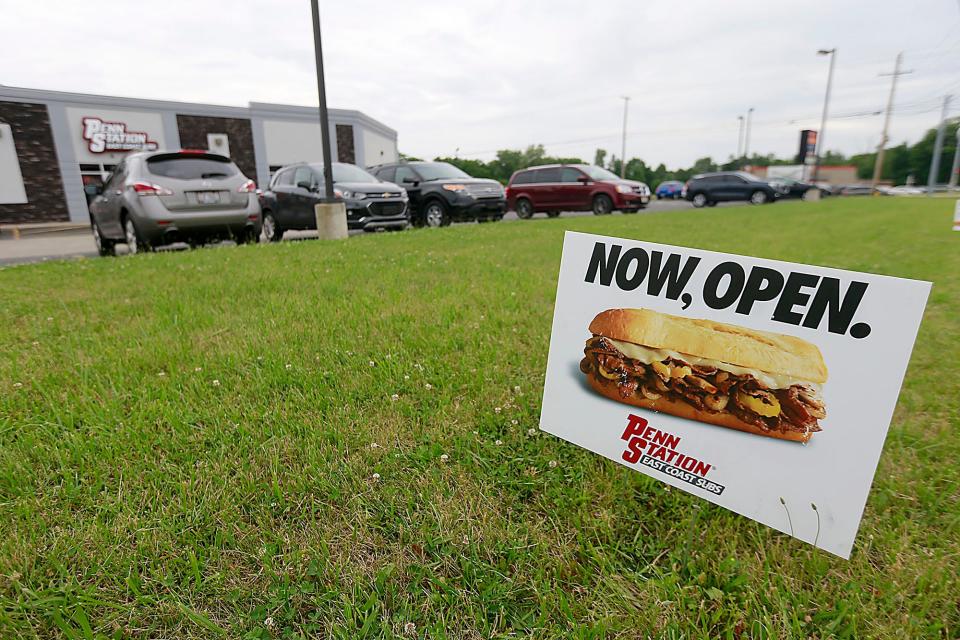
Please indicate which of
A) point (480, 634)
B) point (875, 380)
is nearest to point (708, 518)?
point (875, 380)

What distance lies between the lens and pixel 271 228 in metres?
10.9

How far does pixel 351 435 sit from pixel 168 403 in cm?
104

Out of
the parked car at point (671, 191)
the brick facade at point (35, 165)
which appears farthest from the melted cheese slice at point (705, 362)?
the parked car at point (671, 191)

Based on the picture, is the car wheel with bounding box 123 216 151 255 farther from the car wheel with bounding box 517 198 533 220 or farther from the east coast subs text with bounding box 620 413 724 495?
the car wheel with bounding box 517 198 533 220

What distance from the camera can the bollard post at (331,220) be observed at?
360 inches

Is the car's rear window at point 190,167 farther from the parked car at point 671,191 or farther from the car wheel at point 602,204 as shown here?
the parked car at point 671,191

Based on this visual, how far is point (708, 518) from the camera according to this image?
1.80m

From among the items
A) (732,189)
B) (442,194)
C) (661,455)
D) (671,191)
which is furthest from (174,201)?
(671,191)

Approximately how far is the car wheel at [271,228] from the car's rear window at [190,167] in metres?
2.80

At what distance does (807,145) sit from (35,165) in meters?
44.0

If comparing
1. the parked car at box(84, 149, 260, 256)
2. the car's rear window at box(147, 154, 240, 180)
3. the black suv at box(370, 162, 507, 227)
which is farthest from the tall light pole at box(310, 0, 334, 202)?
the black suv at box(370, 162, 507, 227)

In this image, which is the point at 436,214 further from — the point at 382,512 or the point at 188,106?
the point at 188,106

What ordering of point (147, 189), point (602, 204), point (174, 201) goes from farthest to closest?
1. point (602, 204)
2. point (174, 201)
3. point (147, 189)

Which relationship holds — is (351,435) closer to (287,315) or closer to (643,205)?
(287,315)
